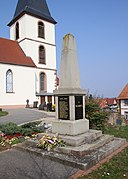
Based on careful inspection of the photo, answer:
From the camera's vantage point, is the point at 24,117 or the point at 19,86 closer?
the point at 24,117

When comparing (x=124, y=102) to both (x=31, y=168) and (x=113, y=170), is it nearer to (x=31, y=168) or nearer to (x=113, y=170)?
(x=113, y=170)

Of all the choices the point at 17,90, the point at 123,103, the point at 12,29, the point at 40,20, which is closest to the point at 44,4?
the point at 40,20

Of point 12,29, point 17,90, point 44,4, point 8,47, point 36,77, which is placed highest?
point 44,4

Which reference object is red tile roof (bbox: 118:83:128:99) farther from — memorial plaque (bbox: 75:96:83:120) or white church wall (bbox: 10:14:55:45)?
memorial plaque (bbox: 75:96:83:120)

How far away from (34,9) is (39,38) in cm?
565

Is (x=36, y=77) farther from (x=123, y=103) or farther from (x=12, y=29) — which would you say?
(x=123, y=103)

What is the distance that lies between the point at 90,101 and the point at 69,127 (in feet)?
10.0

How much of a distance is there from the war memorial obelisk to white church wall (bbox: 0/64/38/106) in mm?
20360

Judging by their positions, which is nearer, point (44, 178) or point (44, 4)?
point (44, 178)

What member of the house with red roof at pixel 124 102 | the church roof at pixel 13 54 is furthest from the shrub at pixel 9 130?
the house with red roof at pixel 124 102

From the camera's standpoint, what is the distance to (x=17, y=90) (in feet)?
89.0

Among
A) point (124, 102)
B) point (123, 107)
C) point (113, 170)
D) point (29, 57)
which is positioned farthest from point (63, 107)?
point (124, 102)

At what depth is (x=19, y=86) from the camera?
2733 cm

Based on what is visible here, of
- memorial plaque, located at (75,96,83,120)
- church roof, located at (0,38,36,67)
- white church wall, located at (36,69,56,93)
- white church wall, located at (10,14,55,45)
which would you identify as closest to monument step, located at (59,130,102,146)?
memorial plaque, located at (75,96,83,120)
